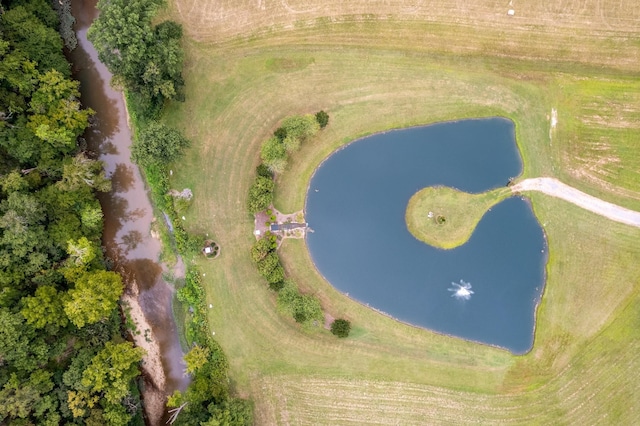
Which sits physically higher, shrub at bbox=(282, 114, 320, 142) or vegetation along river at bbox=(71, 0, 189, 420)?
shrub at bbox=(282, 114, 320, 142)

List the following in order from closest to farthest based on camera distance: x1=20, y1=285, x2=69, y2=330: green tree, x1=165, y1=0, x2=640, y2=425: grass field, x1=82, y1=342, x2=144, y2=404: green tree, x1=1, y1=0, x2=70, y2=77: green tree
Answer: x1=20, y1=285, x2=69, y2=330: green tree, x1=82, y1=342, x2=144, y2=404: green tree, x1=1, y1=0, x2=70, y2=77: green tree, x1=165, y1=0, x2=640, y2=425: grass field

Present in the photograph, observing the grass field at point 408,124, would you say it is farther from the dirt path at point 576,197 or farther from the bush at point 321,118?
the bush at point 321,118

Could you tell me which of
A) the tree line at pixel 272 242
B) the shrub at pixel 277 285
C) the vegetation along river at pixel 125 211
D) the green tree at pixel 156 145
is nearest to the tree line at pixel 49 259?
the vegetation along river at pixel 125 211

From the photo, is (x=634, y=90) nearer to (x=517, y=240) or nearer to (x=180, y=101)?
(x=517, y=240)

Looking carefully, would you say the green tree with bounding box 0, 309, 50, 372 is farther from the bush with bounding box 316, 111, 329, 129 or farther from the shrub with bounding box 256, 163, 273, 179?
the bush with bounding box 316, 111, 329, 129

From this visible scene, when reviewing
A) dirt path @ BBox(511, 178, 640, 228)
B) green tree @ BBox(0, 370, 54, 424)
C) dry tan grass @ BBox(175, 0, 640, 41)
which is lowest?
green tree @ BBox(0, 370, 54, 424)

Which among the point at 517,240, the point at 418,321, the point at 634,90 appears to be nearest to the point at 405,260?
→ the point at 418,321

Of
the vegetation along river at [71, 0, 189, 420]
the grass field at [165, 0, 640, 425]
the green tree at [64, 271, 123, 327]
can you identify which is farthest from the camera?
the vegetation along river at [71, 0, 189, 420]

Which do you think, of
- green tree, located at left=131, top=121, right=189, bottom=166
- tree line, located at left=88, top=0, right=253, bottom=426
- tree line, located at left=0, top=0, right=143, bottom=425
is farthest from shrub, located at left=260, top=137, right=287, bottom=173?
tree line, located at left=0, top=0, right=143, bottom=425
